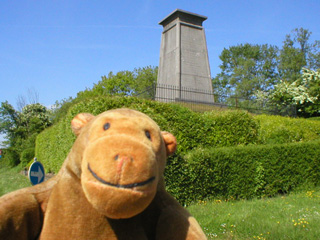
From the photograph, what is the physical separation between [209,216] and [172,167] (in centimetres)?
145

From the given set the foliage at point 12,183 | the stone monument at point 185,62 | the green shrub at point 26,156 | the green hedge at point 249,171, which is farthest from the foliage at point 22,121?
the green hedge at point 249,171

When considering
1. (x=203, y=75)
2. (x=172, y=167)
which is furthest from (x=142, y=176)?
(x=203, y=75)

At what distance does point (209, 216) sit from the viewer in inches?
219

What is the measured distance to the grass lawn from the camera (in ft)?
15.4

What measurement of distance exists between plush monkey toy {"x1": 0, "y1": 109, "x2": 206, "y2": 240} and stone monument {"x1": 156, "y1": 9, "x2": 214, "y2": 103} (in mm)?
11806

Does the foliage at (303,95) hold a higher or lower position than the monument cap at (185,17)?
lower

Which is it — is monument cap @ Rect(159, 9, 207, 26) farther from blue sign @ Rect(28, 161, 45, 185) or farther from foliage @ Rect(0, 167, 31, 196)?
blue sign @ Rect(28, 161, 45, 185)

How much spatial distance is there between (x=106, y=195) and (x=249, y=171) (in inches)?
284

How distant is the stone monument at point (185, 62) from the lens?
45.9 feet

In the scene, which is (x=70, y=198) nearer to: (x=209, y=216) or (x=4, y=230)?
(x=4, y=230)

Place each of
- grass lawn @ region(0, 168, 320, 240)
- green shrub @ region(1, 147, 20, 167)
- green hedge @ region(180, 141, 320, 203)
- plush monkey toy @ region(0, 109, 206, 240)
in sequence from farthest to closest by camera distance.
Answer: green shrub @ region(1, 147, 20, 167)
green hedge @ region(180, 141, 320, 203)
grass lawn @ region(0, 168, 320, 240)
plush monkey toy @ region(0, 109, 206, 240)

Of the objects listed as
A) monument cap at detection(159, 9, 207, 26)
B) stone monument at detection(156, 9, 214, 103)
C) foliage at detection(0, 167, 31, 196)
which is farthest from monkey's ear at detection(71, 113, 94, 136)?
monument cap at detection(159, 9, 207, 26)

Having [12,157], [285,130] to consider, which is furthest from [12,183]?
[12,157]

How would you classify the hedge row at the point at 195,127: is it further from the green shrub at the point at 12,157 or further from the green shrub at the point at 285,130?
the green shrub at the point at 12,157
